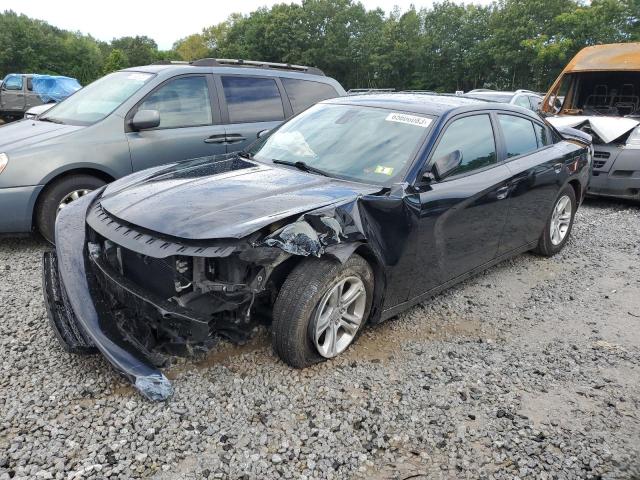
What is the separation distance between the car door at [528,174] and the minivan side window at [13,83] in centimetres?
1720

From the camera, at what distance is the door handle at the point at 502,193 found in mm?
4074

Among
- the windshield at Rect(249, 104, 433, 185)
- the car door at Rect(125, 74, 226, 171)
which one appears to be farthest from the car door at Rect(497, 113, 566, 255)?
the car door at Rect(125, 74, 226, 171)

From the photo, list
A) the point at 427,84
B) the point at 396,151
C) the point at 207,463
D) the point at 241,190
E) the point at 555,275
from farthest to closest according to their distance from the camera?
1. the point at 427,84
2. the point at 555,275
3. the point at 396,151
4. the point at 241,190
5. the point at 207,463

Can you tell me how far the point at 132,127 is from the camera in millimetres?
5094

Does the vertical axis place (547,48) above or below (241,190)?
above

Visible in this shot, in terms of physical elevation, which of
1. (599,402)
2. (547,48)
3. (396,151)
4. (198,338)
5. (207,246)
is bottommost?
(599,402)

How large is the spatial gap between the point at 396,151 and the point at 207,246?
5.25 feet

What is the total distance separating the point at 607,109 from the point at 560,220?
15.7 ft

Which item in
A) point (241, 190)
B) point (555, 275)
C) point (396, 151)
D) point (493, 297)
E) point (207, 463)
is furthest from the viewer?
point (555, 275)

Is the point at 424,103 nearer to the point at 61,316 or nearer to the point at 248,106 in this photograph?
the point at 248,106

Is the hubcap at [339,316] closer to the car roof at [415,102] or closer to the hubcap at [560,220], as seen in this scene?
the car roof at [415,102]

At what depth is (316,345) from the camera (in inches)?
119

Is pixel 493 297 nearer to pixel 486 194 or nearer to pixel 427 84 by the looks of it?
pixel 486 194

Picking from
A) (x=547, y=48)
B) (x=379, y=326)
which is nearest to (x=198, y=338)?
(x=379, y=326)
